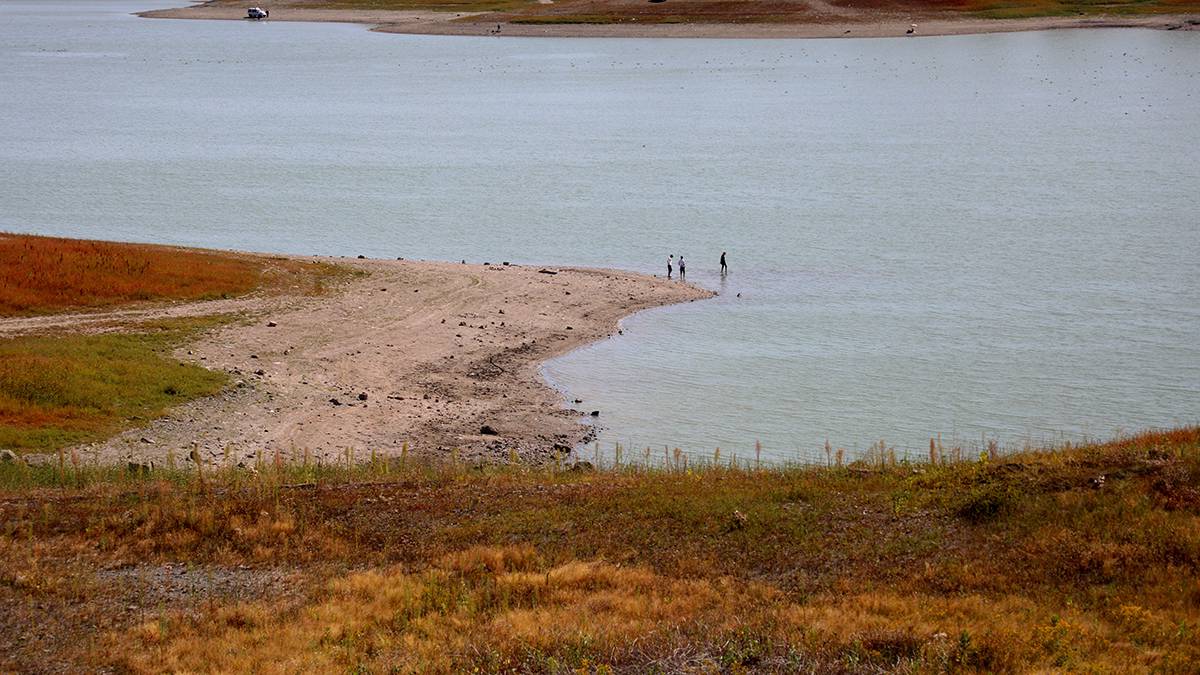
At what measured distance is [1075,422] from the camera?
1296 inches

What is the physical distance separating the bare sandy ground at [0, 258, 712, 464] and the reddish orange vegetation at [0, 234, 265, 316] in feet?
4.39

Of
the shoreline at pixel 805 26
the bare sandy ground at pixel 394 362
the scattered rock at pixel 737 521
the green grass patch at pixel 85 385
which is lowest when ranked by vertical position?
the bare sandy ground at pixel 394 362

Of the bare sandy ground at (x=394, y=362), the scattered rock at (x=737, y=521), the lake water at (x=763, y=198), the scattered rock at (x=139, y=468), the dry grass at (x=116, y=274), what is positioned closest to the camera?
the scattered rock at (x=737, y=521)

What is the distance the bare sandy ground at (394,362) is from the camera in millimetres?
29984

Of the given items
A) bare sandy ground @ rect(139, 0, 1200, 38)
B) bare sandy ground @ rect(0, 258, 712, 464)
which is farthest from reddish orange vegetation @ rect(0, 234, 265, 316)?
bare sandy ground @ rect(139, 0, 1200, 38)

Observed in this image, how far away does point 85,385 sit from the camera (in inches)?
1200

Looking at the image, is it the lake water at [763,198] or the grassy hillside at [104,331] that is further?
the lake water at [763,198]

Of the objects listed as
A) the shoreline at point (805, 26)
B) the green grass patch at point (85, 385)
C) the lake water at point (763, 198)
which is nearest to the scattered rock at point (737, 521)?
the lake water at point (763, 198)

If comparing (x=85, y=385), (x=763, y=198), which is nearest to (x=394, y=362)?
(x=85, y=385)

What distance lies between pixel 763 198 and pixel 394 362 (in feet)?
108

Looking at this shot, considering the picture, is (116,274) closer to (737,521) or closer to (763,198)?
(737,521)

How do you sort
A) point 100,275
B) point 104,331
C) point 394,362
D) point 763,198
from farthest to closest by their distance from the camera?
1. point 763,198
2. point 100,275
3. point 394,362
4. point 104,331

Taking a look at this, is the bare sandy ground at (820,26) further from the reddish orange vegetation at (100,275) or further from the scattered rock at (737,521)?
the scattered rock at (737,521)

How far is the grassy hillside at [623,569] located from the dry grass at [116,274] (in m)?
16.3
